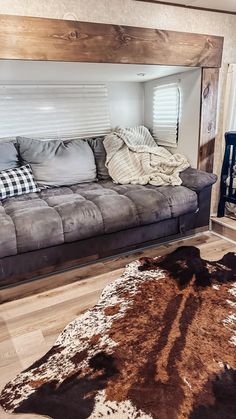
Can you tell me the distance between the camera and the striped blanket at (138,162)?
8.89 ft

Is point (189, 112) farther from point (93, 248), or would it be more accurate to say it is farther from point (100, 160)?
point (93, 248)

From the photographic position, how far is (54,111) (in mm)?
2980

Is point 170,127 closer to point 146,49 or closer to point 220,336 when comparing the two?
point 146,49

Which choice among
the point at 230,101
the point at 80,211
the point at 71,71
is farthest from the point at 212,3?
the point at 80,211

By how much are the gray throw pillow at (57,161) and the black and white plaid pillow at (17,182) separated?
0.33ft

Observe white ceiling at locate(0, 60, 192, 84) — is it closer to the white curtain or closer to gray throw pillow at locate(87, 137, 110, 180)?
the white curtain

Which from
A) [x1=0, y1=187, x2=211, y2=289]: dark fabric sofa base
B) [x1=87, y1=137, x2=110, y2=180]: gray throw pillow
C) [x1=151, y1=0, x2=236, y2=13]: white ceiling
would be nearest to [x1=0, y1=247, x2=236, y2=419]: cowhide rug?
[x1=0, y1=187, x2=211, y2=289]: dark fabric sofa base

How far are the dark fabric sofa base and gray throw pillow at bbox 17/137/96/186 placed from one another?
0.83 m

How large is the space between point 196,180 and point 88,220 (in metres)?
1.04

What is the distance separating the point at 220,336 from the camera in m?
1.55

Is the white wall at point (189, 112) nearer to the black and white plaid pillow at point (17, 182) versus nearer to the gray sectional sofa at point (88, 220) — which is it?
the gray sectional sofa at point (88, 220)

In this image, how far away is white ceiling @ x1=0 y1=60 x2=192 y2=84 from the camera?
84.4 inches

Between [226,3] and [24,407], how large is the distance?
10.4 ft

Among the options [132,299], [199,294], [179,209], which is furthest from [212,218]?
[132,299]
